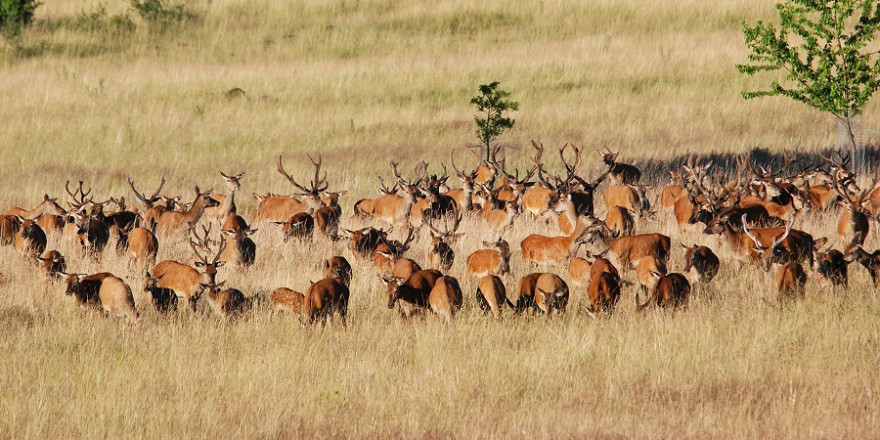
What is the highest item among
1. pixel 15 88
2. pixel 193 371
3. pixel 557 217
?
pixel 15 88

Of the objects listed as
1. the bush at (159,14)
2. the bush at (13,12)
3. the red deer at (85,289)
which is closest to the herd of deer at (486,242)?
the red deer at (85,289)

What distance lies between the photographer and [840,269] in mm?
10453

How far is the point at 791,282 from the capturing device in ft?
33.4

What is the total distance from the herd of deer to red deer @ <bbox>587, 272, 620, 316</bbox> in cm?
1

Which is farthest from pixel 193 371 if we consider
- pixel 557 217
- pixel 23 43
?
pixel 23 43

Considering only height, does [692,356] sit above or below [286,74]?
below

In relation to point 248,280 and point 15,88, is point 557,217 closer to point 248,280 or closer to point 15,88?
point 248,280

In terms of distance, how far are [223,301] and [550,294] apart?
10.2 feet

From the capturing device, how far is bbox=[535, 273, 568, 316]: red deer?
9883 millimetres

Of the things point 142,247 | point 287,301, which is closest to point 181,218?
point 142,247

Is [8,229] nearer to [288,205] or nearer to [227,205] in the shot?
[227,205]

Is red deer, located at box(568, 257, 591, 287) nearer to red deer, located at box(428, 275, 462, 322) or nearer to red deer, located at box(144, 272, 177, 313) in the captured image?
red deer, located at box(428, 275, 462, 322)

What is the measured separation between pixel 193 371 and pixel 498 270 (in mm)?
4008

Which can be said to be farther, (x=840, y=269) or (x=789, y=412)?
(x=840, y=269)
